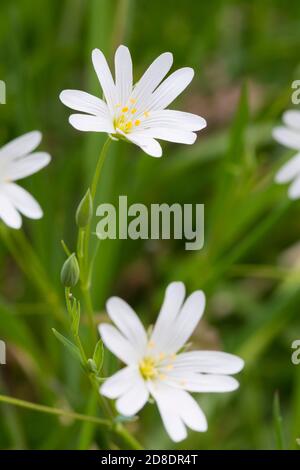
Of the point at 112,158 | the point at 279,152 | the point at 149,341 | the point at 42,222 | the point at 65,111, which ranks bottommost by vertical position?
the point at 149,341

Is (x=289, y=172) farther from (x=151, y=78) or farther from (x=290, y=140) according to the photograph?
(x=151, y=78)

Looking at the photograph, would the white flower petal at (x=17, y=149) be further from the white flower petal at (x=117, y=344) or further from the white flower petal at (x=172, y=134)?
the white flower petal at (x=117, y=344)

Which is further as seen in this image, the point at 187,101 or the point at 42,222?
the point at 187,101

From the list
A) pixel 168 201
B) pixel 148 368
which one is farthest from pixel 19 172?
pixel 168 201

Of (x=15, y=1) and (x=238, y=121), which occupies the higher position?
(x=15, y=1)

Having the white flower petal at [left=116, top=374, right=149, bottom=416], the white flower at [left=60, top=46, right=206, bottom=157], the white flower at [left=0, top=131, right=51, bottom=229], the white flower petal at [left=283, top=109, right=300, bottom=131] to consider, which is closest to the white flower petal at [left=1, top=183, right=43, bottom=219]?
the white flower at [left=0, top=131, right=51, bottom=229]

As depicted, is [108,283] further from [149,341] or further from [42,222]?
[149,341]

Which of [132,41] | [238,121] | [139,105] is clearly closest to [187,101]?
[132,41]

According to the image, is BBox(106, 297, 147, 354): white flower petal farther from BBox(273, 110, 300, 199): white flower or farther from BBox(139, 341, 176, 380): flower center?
BBox(273, 110, 300, 199): white flower
